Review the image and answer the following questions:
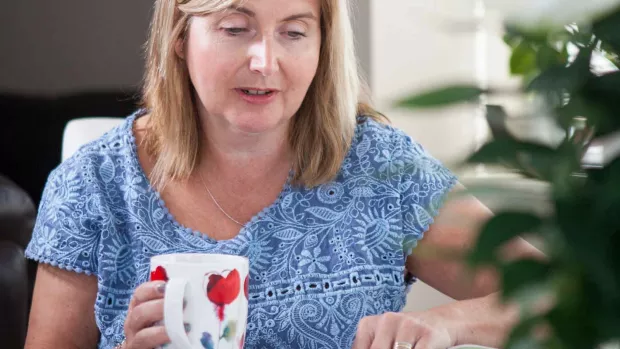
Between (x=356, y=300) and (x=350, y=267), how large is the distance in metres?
0.05

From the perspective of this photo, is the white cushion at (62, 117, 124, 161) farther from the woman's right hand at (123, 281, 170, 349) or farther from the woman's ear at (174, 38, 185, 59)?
the woman's right hand at (123, 281, 170, 349)

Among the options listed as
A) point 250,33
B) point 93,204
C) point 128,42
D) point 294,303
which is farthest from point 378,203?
point 128,42

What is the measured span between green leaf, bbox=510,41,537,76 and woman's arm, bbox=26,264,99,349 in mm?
1049

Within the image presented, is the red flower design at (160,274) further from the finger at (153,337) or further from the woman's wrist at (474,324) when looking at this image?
the woman's wrist at (474,324)

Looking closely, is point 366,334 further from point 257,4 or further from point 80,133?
point 80,133

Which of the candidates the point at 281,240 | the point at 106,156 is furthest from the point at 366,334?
the point at 106,156

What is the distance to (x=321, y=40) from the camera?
1364 millimetres

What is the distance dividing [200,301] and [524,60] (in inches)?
24.1

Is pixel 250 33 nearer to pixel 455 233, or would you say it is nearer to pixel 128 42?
pixel 455 233

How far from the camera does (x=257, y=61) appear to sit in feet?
4.03

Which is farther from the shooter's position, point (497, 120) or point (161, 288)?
point (161, 288)

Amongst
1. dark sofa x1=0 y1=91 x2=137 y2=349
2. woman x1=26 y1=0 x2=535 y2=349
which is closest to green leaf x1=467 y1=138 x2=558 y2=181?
woman x1=26 y1=0 x2=535 y2=349

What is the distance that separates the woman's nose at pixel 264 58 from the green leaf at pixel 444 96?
99 centimetres

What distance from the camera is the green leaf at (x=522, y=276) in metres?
0.24
